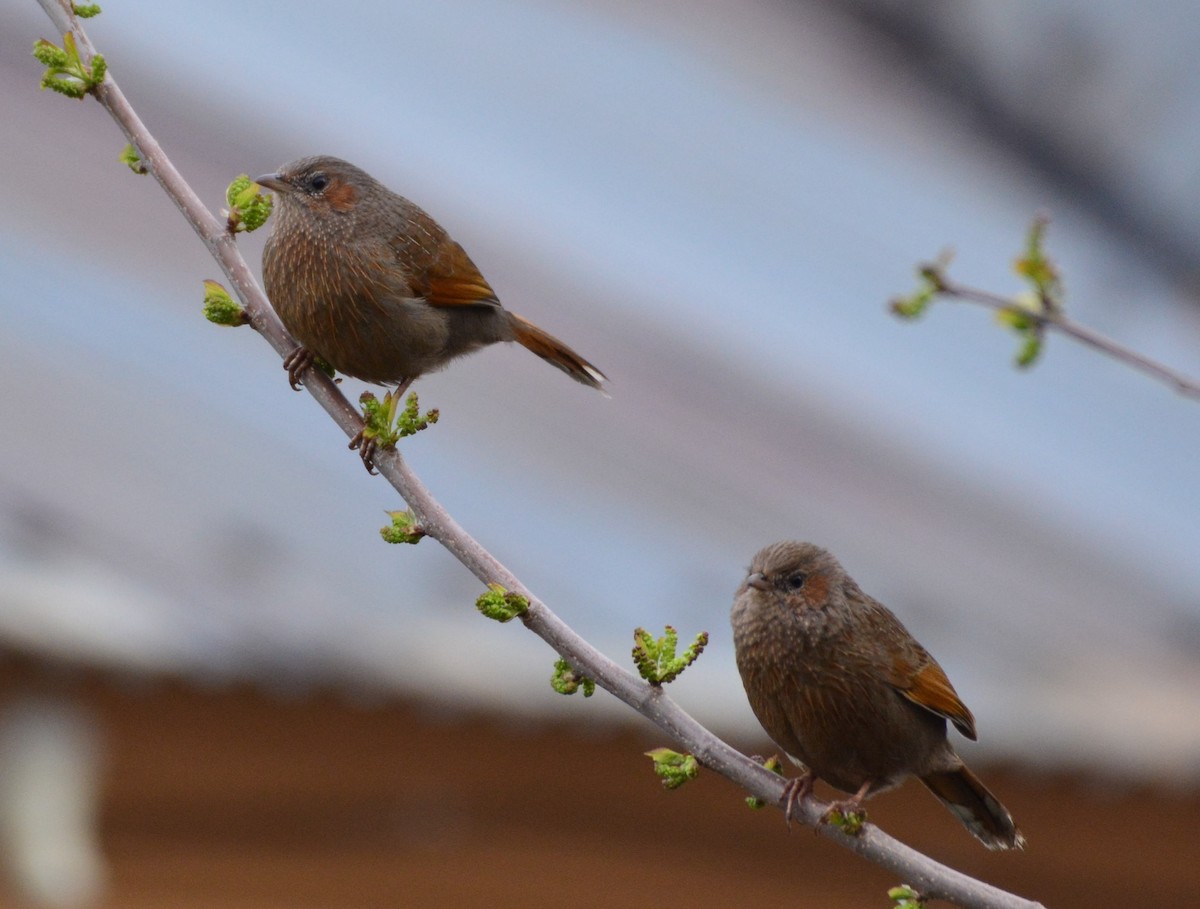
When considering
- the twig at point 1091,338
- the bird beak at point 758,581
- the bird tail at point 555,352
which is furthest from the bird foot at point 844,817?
the bird tail at point 555,352

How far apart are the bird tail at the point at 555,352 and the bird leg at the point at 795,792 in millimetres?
1285

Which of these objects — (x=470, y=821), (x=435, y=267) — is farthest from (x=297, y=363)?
(x=470, y=821)

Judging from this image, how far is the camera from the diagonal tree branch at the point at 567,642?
3021 mm

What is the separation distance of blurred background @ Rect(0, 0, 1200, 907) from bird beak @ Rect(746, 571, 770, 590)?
5.87 feet

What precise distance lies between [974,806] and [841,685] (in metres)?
0.63

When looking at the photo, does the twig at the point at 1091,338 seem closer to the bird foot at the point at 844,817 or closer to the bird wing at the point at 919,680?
the bird wing at the point at 919,680

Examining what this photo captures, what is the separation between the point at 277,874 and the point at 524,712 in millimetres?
1263

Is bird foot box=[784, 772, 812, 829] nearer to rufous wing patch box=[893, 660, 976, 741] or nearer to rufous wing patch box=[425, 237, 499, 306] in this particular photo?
rufous wing patch box=[893, 660, 976, 741]

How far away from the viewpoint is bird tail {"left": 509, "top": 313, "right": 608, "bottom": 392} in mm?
4574

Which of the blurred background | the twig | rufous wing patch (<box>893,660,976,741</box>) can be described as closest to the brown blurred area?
the blurred background

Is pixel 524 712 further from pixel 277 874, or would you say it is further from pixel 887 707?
pixel 887 707

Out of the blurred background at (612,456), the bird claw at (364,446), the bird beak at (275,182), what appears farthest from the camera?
the blurred background at (612,456)

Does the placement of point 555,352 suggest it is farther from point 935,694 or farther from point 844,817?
point 844,817

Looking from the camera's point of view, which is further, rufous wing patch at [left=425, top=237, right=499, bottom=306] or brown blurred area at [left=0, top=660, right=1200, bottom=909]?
brown blurred area at [left=0, top=660, right=1200, bottom=909]
